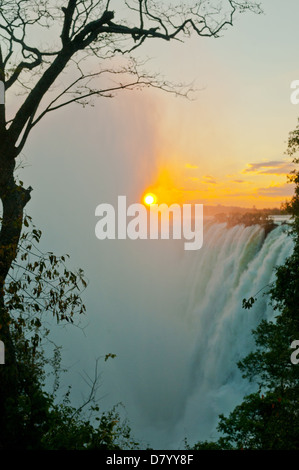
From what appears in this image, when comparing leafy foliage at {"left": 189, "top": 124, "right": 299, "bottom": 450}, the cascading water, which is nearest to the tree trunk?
leafy foliage at {"left": 189, "top": 124, "right": 299, "bottom": 450}

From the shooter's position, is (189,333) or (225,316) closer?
(225,316)

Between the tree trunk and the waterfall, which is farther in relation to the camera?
the waterfall

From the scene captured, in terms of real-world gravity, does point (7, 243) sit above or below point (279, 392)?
above

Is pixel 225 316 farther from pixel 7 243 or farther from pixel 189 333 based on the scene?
pixel 7 243

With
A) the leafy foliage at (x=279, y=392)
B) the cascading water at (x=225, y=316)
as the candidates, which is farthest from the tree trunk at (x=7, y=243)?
the cascading water at (x=225, y=316)

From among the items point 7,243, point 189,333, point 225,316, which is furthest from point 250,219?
point 7,243

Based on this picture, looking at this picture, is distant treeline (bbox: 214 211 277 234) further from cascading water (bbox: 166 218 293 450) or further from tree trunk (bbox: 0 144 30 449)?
tree trunk (bbox: 0 144 30 449)

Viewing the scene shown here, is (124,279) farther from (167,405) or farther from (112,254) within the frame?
(167,405)

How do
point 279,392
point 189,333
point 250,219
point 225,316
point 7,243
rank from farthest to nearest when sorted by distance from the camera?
point 189,333
point 250,219
point 225,316
point 279,392
point 7,243

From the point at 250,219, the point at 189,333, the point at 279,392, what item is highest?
the point at 250,219

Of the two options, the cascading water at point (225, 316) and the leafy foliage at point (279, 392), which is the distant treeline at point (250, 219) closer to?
the cascading water at point (225, 316)

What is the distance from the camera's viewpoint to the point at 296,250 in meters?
9.65

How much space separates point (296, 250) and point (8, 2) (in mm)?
6856
